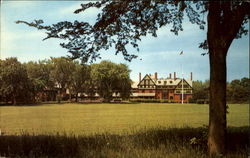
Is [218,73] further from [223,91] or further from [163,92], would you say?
[163,92]

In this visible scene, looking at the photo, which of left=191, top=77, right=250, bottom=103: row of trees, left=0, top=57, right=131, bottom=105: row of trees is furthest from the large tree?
left=0, top=57, right=131, bottom=105: row of trees

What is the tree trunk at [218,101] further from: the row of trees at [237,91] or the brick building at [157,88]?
the brick building at [157,88]

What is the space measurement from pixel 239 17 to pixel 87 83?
133 ft

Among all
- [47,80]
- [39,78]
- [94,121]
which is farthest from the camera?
[39,78]

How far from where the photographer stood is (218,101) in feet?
16.9

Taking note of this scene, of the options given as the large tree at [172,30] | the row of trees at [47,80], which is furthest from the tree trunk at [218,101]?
the row of trees at [47,80]

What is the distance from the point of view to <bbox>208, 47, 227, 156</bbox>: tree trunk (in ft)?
16.9

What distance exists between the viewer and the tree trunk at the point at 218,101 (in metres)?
5.14

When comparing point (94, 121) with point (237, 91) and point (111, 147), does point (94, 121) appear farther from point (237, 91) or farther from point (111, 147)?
point (237, 91)

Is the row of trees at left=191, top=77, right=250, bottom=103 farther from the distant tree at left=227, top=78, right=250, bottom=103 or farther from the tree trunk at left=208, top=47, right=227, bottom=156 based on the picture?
the tree trunk at left=208, top=47, right=227, bottom=156

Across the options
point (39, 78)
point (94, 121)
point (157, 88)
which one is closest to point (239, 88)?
point (94, 121)

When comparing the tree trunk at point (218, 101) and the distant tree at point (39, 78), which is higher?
the distant tree at point (39, 78)

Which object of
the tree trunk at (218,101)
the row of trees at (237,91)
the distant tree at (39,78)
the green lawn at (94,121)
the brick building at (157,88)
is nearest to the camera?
the tree trunk at (218,101)

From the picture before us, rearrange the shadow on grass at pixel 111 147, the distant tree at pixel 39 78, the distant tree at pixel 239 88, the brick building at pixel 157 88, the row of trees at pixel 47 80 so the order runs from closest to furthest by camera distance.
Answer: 1. the shadow on grass at pixel 111 147
2. the distant tree at pixel 239 88
3. the row of trees at pixel 47 80
4. the distant tree at pixel 39 78
5. the brick building at pixel 157 88
